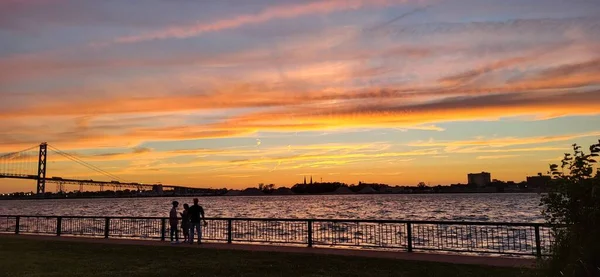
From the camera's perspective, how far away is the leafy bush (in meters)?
5.38

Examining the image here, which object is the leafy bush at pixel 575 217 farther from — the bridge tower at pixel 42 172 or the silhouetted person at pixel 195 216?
the bridge tower at pixel 42 172

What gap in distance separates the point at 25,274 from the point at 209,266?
15.3ft

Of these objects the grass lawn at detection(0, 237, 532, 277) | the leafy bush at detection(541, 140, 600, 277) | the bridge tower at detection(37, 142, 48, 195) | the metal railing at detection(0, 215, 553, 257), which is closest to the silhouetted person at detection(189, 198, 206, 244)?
the metal railing at detection(0, 215, 553, 257)

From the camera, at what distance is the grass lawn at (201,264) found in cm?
1298

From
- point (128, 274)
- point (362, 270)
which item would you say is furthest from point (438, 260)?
point (128, 274)

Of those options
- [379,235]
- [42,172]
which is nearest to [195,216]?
[379,235]

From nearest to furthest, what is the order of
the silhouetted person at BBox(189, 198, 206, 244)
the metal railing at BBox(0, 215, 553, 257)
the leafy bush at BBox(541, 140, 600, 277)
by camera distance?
1. the leafy bush at BBox(541, 140, 600, 277)
2. the metal railing at BBox(0, 215, 553, 257)
3. the silhouetted person at BBox(189, 198, 206, 244)

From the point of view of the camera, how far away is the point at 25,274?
12.8 metres

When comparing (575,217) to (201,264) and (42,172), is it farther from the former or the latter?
(42,172)

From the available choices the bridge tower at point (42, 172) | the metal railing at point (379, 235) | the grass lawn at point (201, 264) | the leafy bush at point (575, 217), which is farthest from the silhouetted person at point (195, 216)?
the bridge tower at point (42, 172)

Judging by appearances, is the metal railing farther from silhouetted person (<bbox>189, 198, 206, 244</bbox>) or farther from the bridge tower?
the bridge tower

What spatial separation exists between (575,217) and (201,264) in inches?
440

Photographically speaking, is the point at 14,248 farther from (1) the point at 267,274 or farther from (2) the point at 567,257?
(2) the point at 567,257

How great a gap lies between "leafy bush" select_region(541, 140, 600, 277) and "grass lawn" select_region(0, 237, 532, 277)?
7.07m
